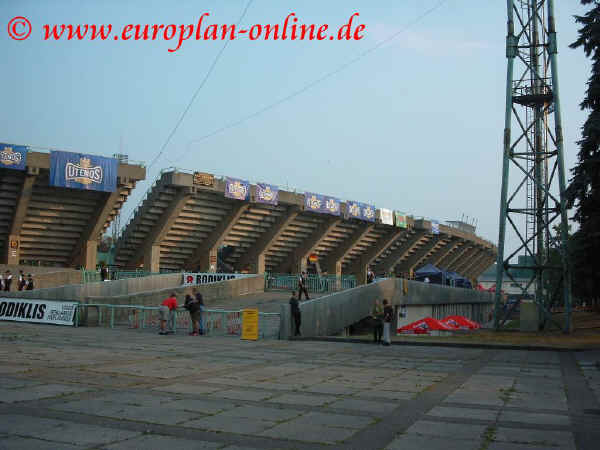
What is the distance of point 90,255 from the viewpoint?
4278cm

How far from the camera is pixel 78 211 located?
41094 millimetres

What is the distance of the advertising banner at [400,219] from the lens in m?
59.9

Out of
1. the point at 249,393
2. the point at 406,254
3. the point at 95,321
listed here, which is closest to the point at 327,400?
the point at 249,393

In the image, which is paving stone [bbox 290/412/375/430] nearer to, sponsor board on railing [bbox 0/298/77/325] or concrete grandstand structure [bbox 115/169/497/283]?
sponsor board on railing [bbox 0/298/77/325]

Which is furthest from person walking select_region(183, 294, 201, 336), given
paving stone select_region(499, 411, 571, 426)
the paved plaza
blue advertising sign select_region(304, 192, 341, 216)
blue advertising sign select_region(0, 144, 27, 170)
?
blue advertising sign select_region(304, 192, 341, 216)

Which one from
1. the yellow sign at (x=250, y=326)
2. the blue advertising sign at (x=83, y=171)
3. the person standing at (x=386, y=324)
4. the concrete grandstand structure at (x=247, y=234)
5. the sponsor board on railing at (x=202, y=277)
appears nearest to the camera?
the person standing at (x=386, y=324)

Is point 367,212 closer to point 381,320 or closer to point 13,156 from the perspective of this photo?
point 13,156

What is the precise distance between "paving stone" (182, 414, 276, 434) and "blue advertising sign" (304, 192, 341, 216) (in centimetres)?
4136

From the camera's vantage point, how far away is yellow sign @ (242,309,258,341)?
66.1ft

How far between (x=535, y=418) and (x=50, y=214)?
3759cm

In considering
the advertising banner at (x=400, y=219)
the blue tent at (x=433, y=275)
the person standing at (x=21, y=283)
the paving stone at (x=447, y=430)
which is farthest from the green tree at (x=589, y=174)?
Result: the advertising banner at (x=400, y=219)

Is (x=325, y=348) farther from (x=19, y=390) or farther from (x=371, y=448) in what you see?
(x=371, y=448)

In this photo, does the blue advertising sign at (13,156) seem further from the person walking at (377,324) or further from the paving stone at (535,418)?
the paving stone at (535,418)

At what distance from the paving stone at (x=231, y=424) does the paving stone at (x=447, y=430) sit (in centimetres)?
167
